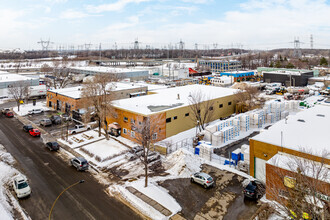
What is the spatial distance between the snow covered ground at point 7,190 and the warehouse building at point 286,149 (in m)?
10.4

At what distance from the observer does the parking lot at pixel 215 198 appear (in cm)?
963

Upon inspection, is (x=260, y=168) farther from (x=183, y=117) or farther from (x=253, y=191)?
(x=183, y=117)

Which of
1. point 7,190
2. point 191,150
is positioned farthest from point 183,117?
point 7,190

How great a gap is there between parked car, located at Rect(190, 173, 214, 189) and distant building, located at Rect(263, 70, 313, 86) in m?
34.9

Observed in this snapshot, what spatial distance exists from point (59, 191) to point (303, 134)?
12986 millimetres

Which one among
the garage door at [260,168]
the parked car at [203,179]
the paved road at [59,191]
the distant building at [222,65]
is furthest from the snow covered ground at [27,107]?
the distant building at [222,65]

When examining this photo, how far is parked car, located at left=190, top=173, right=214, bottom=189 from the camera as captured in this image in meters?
11.4

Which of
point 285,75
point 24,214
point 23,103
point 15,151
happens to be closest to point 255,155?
point 24,214

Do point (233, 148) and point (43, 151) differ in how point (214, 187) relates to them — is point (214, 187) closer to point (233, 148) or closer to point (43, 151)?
point (233, 148)

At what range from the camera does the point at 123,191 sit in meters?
11.1

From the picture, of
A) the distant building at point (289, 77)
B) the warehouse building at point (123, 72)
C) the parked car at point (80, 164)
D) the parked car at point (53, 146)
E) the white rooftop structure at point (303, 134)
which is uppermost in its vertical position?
the warehouse building at point (123, 72)

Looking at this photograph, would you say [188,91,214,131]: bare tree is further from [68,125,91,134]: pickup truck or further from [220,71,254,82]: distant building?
[220,71,254,82]: distant building

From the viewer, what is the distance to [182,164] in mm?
13125

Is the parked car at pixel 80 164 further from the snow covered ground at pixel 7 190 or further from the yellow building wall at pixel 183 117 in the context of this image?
the yellow building wall at pixel 183 117
